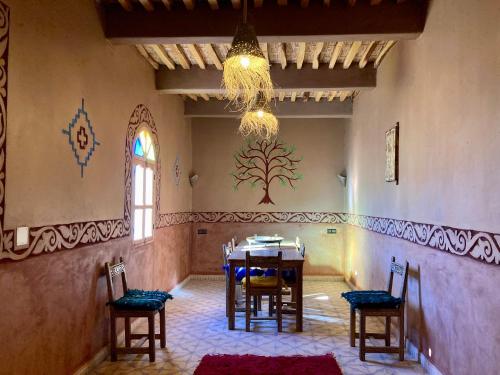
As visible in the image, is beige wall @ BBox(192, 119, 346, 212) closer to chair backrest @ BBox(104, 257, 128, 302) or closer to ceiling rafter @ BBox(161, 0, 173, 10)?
chair backrest @ BBox(104, 257, 128, 302)

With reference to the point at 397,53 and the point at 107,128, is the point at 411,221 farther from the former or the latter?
the point at 107,128

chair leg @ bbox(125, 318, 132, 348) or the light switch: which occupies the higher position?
the light switch

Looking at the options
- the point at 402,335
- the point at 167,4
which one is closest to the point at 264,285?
the point at 402,335

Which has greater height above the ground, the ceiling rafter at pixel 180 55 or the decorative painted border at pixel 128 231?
the ceiling rafter at pixel 180 55

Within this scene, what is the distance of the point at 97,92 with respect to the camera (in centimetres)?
393

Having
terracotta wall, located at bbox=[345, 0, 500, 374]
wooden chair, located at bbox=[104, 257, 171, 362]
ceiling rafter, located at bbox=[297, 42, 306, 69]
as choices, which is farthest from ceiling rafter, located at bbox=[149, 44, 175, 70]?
terracotta wall, located at bbox=[345, 0, 500, 374]

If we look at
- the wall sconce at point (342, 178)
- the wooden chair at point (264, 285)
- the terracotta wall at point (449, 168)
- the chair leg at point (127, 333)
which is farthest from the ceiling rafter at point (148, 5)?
the wall sconce at point (342, 178)

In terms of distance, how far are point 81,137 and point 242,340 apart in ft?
8.31

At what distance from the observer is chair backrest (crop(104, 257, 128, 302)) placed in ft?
12.7

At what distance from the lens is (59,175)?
127 inches

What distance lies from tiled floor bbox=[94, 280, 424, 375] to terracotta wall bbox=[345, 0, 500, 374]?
595mm

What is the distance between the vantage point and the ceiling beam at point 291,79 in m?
5.65

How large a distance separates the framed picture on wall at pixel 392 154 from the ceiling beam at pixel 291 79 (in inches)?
38.1

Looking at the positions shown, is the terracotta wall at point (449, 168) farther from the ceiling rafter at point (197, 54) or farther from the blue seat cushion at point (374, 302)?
A: the ceiling rafter at point (197, 54)
